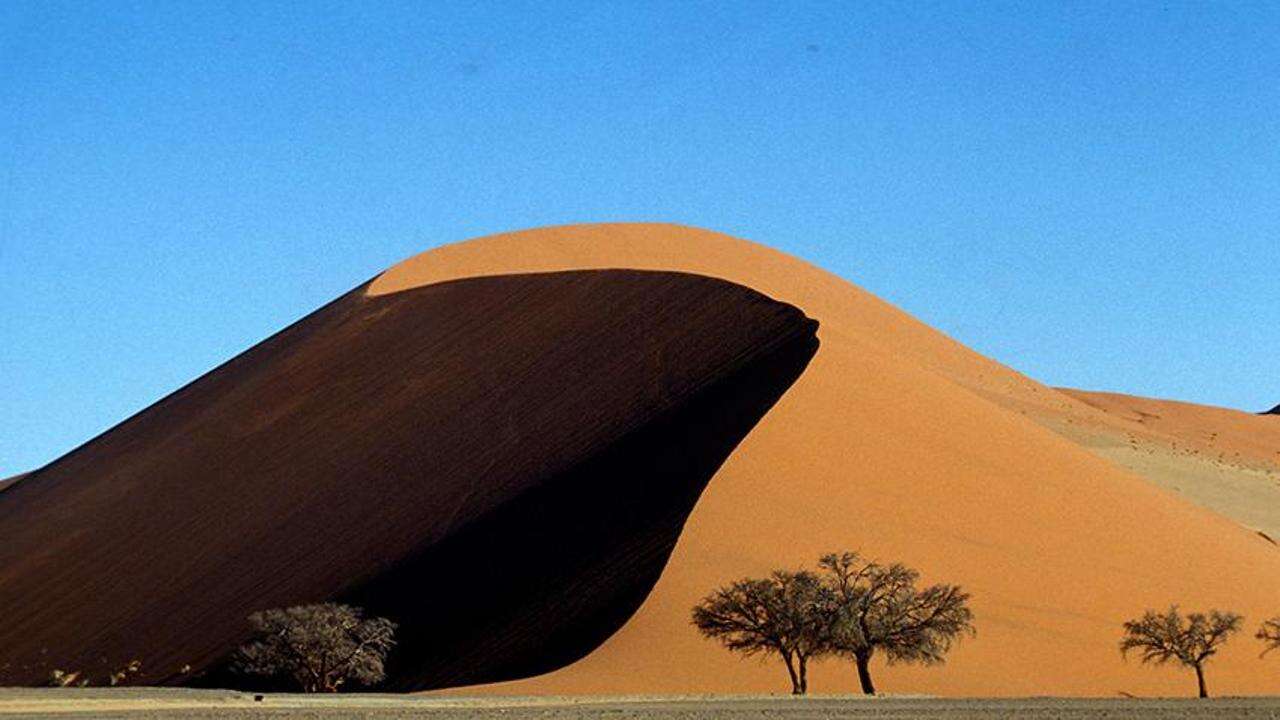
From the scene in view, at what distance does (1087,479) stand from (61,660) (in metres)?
27.5

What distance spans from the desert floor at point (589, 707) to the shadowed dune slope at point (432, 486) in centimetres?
698

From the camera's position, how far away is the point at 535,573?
46.8 m

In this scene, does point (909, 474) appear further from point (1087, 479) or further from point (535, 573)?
point (535, 573)

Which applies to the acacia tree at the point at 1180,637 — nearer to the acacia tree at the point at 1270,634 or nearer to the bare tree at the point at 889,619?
the acacia tree at the point at 1270,634

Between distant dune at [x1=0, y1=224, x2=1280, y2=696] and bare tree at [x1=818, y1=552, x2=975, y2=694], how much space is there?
58.1 inches

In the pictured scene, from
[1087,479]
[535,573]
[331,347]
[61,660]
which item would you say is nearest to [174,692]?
[535,573]

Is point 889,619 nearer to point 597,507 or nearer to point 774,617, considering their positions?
point 774,617

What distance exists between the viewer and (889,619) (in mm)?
39188

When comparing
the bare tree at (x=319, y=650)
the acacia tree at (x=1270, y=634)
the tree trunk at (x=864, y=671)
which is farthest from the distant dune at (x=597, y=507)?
the bare tree at (x=319, y=650)

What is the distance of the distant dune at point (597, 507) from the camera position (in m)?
43.3

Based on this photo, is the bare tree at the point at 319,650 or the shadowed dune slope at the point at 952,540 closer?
the shadowed dune slope at the point at 952,540

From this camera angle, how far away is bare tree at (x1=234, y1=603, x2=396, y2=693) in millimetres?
42219

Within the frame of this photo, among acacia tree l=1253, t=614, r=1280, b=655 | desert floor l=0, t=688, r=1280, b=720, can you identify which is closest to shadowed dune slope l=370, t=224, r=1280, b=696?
acacia tree l=1253, t=614, r=1280, b=655

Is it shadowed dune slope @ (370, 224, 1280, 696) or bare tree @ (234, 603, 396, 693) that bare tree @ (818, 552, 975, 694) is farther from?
bare tree @ (234, 603, 396, 693)
